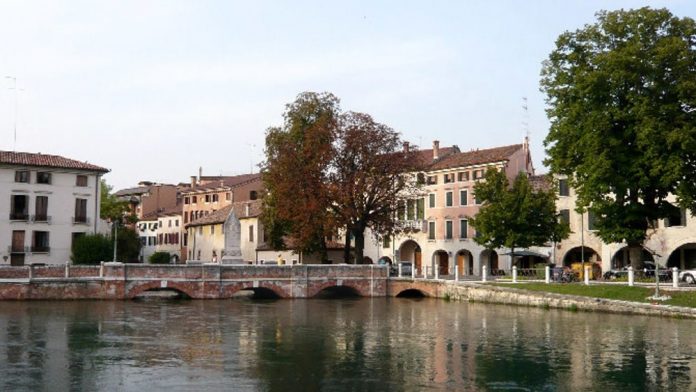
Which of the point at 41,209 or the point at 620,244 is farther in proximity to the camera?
the point at 41,209

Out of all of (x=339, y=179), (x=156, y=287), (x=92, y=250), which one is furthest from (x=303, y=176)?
(x=92, y=250)

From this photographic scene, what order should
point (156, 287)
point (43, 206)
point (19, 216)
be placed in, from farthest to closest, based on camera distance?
point (43, 206)
point (19, 216)
point (156, 287)

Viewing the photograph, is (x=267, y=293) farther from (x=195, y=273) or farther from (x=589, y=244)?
(x=589, y=244)

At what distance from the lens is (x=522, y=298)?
43812mm

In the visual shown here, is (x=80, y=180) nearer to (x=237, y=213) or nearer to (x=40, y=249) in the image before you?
(x=40, y=249)

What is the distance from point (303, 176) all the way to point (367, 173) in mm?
4987

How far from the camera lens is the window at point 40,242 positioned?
205 ft

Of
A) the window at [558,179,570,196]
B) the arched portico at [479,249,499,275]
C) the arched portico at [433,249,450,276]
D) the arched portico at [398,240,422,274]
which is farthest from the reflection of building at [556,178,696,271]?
the arched portico at [398,240,422,274]

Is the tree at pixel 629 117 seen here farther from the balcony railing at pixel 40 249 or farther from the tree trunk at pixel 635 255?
the balcony railing at pixel 40 249

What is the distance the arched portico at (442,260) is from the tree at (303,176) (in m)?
15.2

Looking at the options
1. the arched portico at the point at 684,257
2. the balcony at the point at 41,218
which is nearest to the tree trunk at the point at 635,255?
the arched portico at the point at 684,257

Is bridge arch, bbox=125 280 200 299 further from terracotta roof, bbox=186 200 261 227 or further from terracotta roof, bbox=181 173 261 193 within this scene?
terracotta roof, bbox=181 173 261 193

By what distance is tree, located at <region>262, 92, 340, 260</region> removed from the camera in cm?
5616

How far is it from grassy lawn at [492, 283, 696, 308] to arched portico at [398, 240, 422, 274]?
103ft
